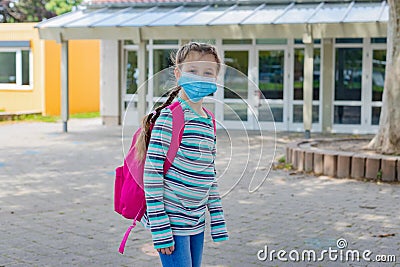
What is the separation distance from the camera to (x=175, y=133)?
3148 mm

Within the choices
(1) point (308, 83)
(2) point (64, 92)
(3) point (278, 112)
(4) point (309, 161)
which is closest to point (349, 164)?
(4) point (309, 161)

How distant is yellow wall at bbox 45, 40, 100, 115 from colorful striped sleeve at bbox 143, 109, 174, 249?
74.5ft

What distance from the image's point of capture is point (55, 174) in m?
10.9

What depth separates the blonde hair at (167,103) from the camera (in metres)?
3.24

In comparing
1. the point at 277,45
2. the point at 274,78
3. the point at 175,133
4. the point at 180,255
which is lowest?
the point at 180,255

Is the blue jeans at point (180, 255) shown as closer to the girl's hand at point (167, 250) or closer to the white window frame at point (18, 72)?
the girl's hand at point (167, 250)

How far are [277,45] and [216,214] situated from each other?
16958mm

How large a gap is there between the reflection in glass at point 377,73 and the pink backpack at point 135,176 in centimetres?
1647

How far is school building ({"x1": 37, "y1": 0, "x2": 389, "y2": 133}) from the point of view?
55.0 feet

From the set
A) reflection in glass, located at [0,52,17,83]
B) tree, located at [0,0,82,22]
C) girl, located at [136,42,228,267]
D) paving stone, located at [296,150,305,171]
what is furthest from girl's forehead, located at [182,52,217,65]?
tree, located at [0,0,82,22]

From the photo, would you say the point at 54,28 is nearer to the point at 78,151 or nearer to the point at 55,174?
the point at 78,151

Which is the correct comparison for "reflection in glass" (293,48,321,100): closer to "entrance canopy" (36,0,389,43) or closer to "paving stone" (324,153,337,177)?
"entrance canopy" (36,0,389,43)

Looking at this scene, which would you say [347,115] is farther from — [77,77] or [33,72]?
[33,72]

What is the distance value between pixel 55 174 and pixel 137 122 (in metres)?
7.75
